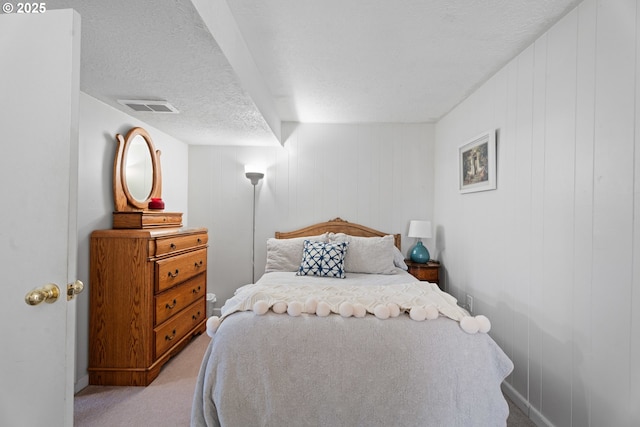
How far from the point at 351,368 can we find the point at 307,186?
2509mm

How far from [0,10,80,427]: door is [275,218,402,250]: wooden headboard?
2665mm

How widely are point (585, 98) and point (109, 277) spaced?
3272 mm

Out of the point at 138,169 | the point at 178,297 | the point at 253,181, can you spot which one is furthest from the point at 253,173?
the point at 178,297

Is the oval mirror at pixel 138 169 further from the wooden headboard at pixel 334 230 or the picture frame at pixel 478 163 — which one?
the picture frame at pixel 478 163

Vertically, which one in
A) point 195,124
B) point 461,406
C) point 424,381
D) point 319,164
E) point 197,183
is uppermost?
point 195,124

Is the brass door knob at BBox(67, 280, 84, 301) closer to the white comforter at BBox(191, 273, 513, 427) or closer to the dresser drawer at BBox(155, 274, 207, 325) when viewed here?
the white comforter at BBox(191, 273, 513, 427)

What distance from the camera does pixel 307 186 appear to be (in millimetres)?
3713

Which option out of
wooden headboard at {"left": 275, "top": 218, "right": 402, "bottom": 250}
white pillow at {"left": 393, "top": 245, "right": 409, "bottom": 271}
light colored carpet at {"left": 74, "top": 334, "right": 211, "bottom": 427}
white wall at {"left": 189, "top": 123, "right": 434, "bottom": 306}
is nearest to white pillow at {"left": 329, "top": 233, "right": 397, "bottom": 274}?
white pillow at {"left": 393, "top": 245, "right": 409, "bottom": 271}

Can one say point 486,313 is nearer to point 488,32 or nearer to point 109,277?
point 488,32

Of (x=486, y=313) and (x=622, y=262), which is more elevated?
(x=622, y=262)

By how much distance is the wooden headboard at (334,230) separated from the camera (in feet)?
11.8

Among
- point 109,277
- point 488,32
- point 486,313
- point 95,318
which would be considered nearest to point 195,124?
point 109,277

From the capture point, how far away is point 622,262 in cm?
134

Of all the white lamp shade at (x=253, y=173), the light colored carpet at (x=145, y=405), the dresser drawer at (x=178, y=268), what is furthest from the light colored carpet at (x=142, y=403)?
the white lamp shade at (x=253, y=173)
